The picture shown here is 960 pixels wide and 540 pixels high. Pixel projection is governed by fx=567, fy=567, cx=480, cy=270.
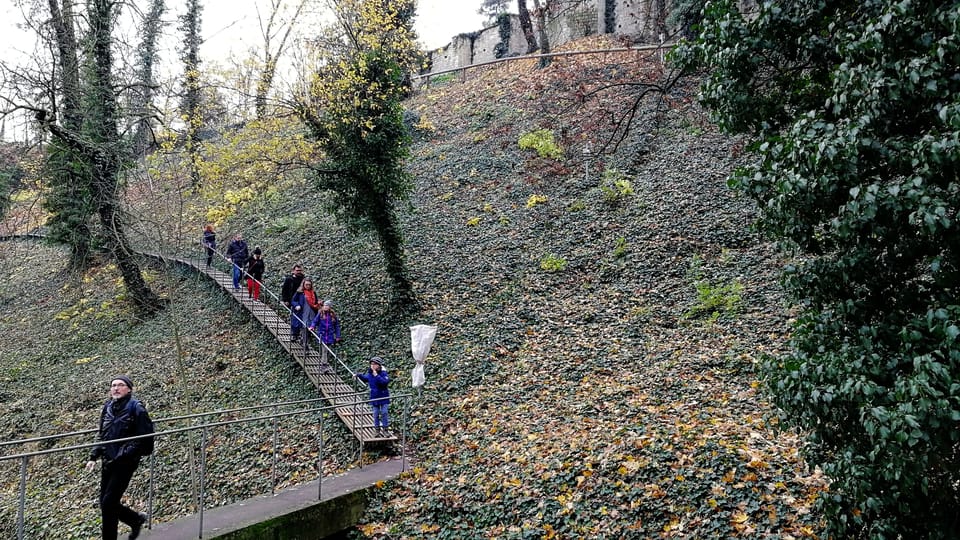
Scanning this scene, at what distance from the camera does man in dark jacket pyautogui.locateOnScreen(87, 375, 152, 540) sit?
17.7ft

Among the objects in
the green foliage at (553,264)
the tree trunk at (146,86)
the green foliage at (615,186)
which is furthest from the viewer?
the green foliage at (615,186)

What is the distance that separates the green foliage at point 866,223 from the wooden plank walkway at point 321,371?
6.12m

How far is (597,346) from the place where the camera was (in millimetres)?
10375

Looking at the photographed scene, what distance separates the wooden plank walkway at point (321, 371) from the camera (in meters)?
9.48

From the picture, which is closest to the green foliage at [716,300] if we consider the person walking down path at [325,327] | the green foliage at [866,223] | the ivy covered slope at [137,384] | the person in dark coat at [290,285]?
the green foliage at [866,223]

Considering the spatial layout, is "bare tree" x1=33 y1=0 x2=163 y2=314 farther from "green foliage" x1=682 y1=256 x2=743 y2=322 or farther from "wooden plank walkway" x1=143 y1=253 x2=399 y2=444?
"green foliage" x1=682 y1=256 x2=743 y2=322

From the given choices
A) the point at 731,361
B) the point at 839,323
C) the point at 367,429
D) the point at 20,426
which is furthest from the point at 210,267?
the point at 839,323

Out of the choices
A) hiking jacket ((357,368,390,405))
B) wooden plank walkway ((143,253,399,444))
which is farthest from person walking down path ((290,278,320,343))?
hiking jacket ((357,368,390,405))

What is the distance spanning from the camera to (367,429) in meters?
9.54

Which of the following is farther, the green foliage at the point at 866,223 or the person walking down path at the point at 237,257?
the person walking down path at the point at 237,257

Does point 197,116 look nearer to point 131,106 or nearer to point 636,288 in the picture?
point 131,106

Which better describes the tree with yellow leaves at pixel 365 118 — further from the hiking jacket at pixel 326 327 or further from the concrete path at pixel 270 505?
the concrete path at pixel 270 505

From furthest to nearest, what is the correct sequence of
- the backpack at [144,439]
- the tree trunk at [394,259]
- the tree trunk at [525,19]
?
the tree trunk at [525,19]
the tree trunk at [394,259]
the backpack at [144,439]

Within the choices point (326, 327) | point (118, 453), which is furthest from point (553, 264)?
point (118, 453)
